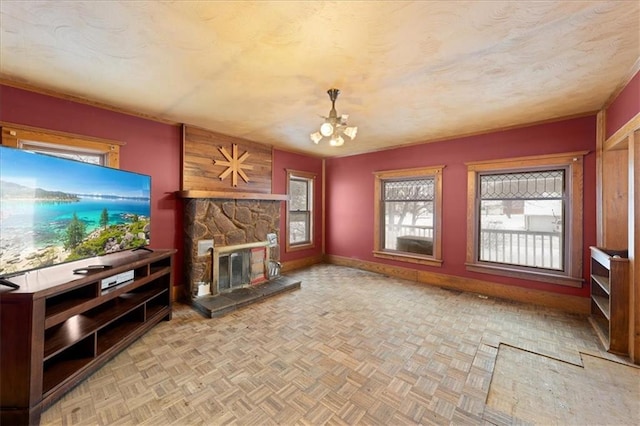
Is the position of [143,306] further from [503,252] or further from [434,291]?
[503,252]

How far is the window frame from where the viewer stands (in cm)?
242

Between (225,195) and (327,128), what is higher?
(327,128)

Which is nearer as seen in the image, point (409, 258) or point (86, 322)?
point (86, 322)

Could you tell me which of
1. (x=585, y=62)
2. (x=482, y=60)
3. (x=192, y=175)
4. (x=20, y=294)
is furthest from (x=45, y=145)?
(x=585, y=62)

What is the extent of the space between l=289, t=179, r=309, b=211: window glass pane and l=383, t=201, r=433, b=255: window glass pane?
1838 millimetres

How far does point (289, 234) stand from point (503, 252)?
3847 mm

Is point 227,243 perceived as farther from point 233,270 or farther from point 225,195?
point 225,195

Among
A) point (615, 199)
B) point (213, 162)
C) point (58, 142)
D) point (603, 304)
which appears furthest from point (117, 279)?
point (615, 199)

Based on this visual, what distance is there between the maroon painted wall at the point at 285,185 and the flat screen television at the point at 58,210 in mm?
2663

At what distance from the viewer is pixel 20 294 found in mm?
1484

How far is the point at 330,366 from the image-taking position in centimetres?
211

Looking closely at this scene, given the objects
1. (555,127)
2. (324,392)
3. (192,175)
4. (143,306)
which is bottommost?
(324,392)

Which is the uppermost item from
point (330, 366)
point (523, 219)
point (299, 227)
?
point (523, 219)

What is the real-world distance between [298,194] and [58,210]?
13.3ft
